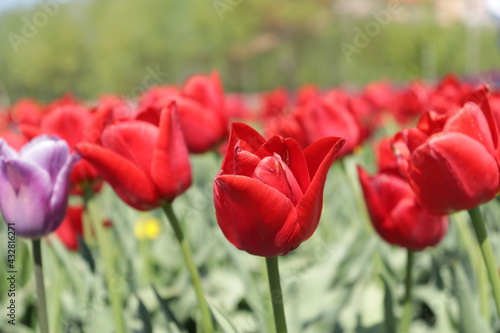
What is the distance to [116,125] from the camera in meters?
0.94

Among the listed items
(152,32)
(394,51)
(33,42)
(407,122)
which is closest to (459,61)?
(394,51)

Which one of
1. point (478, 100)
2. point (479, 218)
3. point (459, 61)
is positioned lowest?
point (479, 218)

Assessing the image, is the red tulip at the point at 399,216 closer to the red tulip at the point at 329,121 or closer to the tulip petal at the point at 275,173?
the tulip petal at the point at 275,173

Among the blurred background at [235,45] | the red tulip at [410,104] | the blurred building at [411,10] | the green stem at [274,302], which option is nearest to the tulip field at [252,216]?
the green stem at [274,302]

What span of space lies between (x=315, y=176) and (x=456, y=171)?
0.20 metres

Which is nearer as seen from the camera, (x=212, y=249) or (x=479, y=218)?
(x=479, y=218)

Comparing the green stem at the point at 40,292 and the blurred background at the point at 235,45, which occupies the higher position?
the blurred background at the point at 235,45

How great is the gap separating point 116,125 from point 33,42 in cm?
2801

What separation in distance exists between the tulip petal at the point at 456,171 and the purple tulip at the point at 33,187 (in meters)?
0.48

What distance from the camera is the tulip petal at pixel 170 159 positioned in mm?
901

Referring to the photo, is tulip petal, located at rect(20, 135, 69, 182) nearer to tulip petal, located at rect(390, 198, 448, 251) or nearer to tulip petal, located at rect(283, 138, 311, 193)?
tulip petal, located at rect(283, 138, 311, 193)

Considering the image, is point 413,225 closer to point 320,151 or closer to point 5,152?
point 320,151

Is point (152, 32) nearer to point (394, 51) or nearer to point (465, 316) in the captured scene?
point (394, 51)

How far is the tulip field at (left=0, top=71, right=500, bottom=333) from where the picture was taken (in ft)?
2.32
